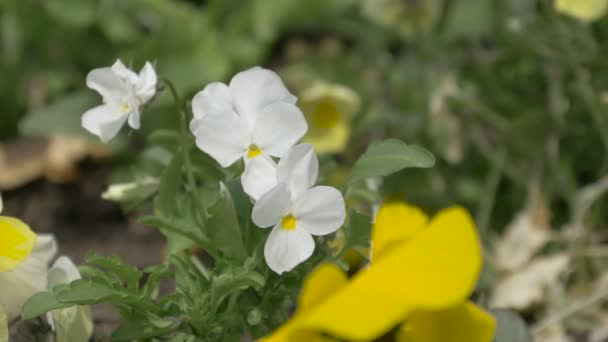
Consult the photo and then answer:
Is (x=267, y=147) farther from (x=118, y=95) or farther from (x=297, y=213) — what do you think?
(x=118, y=95)

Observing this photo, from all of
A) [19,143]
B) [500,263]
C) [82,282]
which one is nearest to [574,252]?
[500,263]

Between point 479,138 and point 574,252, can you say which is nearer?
point 574,252

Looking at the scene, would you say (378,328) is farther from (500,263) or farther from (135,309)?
(500,263)

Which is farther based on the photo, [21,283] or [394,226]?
[21,283]

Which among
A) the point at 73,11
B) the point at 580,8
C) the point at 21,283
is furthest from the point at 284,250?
the point at 73,11

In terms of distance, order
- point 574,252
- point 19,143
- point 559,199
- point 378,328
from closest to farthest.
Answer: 1. point 378,328
2. point 574,252
3. point 559,199
4. point 19,143

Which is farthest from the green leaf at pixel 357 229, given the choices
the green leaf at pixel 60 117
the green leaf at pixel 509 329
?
the green leaf at pixel 60 117

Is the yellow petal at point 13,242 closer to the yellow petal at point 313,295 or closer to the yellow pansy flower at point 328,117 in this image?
the yellow petal at point 313,295
